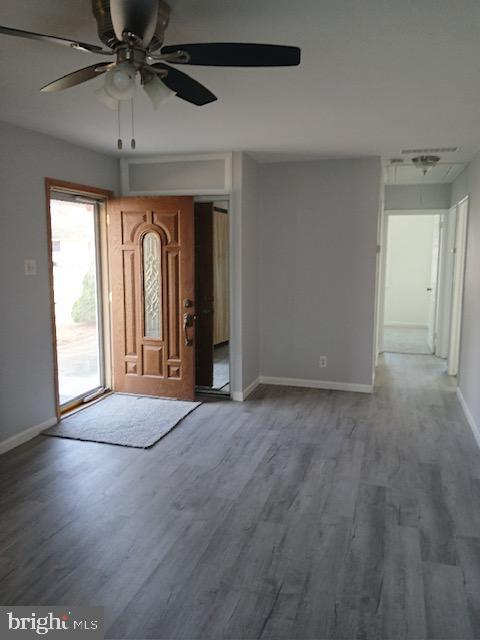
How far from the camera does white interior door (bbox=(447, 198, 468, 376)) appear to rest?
555cm

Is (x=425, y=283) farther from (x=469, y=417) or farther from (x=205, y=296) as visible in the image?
(x=205, y=296)

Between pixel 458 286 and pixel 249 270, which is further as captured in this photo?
pixel 458 286

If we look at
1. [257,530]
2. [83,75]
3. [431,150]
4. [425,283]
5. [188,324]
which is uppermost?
[431,150]

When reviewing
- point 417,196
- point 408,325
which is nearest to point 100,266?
point 417,196

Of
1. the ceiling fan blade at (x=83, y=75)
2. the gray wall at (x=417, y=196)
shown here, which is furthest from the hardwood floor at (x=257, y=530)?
the gray wall at (x=417, y=196)

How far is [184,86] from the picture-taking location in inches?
83.2

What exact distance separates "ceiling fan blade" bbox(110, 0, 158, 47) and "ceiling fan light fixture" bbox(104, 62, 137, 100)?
0.31 ft

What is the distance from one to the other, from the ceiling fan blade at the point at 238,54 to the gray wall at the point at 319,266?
343cm

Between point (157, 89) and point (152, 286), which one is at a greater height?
point (157, 89)

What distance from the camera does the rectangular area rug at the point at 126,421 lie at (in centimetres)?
399

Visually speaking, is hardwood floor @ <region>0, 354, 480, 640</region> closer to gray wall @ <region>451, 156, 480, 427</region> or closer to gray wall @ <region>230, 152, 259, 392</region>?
gray wall @ <region>451, 156, 480, 427</region>

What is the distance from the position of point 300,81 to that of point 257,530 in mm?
2423

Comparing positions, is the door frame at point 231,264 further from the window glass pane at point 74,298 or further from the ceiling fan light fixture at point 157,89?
the ceiling fan light fixture at point 157,89

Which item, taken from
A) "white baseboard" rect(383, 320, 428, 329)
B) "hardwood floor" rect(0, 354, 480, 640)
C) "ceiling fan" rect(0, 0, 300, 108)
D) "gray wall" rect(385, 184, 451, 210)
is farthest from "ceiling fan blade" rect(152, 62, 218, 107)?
"white baseboard" rect(383, 320, 428, 329)
